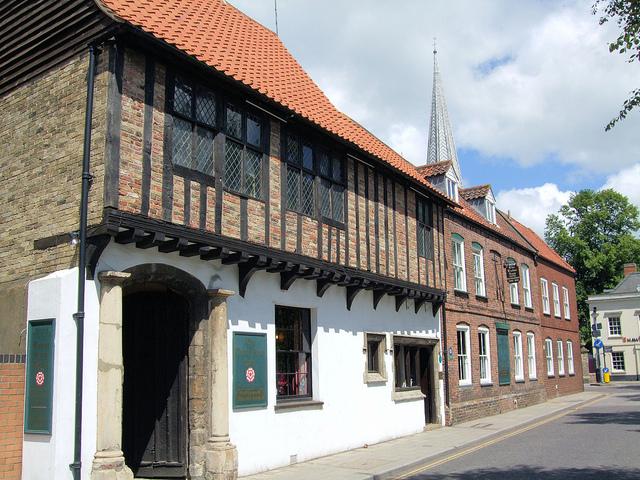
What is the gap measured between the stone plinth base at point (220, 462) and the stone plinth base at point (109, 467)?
1569 millimetres

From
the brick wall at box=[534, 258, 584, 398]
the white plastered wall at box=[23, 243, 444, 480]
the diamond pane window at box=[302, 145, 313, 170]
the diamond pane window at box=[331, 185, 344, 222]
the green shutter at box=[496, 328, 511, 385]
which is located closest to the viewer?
the white plastered wall at box=[23, 243, 444, 480]

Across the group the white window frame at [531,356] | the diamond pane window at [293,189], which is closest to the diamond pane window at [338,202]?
the diamond pane window at [293,189]

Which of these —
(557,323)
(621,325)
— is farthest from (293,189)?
(621,325)

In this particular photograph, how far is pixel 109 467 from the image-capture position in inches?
322

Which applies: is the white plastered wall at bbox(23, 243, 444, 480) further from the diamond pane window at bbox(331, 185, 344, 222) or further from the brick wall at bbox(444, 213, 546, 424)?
the diamond pane window at bbox(331, 185, 344, 222)

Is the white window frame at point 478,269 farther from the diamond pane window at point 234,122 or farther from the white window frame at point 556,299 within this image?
the diamond pane window at point 234,122

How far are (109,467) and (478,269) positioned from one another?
1666 centimetres

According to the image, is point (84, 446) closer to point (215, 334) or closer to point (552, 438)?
point (215, 334)

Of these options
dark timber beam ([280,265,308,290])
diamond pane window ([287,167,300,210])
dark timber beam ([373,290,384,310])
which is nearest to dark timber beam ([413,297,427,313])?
dark timber beam ([373,290,384,310])

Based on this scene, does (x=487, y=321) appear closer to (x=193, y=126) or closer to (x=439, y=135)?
(x=193, y=126)

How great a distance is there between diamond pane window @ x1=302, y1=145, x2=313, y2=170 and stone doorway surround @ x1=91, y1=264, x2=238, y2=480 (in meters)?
3.67

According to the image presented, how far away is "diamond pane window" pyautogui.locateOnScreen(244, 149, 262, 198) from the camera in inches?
438

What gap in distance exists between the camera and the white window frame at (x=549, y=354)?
29.7 meters

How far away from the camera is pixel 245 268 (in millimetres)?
10961
